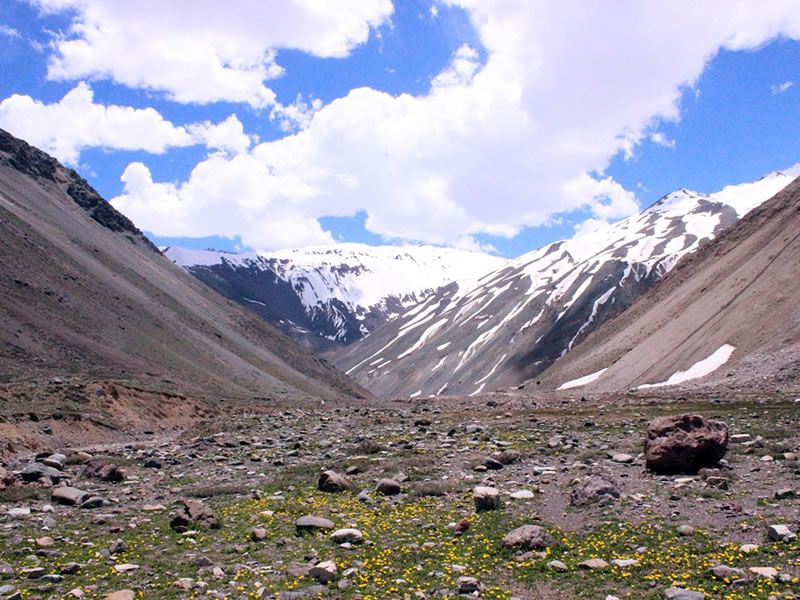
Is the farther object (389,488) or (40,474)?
(40,474)

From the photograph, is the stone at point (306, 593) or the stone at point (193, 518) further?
the stone at point (193, 518)

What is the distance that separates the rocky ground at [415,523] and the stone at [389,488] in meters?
0.08

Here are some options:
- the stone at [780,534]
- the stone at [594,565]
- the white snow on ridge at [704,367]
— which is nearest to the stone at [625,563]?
the stone at [594,565]

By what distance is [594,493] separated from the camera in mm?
16281

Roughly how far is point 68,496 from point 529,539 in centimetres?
1297

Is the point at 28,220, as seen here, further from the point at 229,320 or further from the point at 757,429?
the point at 757,429

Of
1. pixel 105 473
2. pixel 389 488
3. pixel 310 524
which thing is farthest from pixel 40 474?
pixel 389 488

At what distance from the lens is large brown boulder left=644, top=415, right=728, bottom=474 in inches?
742

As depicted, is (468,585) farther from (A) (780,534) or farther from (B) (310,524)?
(A) (780,534)

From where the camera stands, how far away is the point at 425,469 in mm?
21703

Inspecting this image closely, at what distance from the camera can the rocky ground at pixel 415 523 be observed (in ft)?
39.1

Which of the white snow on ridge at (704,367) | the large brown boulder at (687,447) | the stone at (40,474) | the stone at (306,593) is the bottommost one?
the stone at (40,474)

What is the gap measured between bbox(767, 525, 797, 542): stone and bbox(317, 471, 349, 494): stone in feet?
36.3

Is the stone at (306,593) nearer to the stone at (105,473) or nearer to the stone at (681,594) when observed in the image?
the stone at (681,594)
